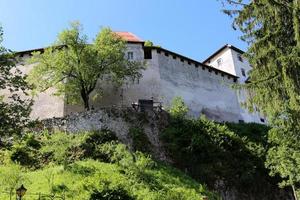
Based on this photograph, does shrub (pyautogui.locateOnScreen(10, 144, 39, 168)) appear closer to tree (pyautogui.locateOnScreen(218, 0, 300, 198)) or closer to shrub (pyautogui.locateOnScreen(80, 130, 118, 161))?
shrub (pyautogui.locateOnScreen(80, 130, 118, 161))

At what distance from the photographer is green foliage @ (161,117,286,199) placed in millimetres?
23547

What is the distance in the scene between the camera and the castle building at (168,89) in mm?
31173

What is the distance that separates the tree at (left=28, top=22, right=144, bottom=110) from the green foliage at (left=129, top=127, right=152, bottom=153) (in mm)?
5493

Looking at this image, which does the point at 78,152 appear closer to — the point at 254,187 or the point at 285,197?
the point at 254,187

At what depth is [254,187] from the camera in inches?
939

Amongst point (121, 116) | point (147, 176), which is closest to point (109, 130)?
point (121, 116)

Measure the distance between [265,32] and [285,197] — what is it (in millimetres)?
15425

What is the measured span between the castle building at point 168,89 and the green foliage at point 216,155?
5.68 metres

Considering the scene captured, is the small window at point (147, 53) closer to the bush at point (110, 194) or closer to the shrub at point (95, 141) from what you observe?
the shrub at point (95, 141)

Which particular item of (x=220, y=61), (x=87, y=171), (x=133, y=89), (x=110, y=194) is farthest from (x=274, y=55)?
(x=220, y=61)

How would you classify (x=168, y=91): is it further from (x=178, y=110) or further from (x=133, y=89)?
(x=178, y=110)

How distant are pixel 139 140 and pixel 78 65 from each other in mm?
7559

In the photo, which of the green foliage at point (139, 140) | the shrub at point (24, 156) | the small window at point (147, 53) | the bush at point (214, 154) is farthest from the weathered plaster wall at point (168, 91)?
the shrub at point (24, 156)

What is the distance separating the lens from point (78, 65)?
27.9 metres
